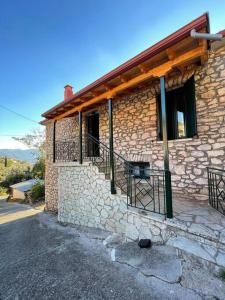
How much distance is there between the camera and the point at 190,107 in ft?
14.2

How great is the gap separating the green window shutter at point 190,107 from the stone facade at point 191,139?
0.14m

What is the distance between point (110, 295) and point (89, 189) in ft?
10.8

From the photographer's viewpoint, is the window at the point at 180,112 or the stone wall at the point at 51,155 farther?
the stone wall at the point at 51,155

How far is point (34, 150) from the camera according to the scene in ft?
74.1

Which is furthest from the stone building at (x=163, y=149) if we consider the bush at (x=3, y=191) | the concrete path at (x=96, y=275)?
the bush at (x=3, y=191)

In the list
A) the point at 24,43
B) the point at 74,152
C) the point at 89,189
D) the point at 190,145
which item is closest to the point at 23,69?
the point at 24,43

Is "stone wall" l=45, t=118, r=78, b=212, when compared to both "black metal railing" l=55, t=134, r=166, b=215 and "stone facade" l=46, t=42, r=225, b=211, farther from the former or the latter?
"stone facade" l=46, t=42, r=225, b=211

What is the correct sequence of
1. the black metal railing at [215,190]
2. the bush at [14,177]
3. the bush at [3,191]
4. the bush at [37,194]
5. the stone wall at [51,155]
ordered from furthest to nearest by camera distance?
the bush at [14,177]
the bush at [3,191]
the bush at [37,194]
the stone wall at [51,155]
the black metal railing at [215,190]

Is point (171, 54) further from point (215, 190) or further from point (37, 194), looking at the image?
point (37, 194)

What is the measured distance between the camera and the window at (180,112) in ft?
14.3

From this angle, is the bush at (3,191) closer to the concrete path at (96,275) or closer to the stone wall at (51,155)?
the stone wall at (51,155)

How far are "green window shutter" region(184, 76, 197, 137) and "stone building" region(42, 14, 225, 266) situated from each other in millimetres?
26

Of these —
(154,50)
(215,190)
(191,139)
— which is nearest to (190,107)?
(191,139)

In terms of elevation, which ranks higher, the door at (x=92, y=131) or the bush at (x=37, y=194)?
the door at (x=92, y=131)
